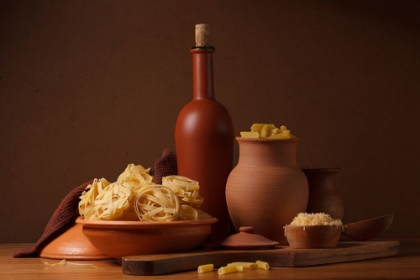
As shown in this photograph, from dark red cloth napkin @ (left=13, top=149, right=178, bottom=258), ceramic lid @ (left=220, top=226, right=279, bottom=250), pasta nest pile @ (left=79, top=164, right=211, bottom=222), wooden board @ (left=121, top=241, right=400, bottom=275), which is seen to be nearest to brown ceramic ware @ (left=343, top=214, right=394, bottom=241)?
wooden board @ (left=121, top=241, right=400, bottom=275)

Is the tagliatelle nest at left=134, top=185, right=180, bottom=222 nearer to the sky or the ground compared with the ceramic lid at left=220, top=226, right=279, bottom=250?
nearer to the sky

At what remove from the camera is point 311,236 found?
1.30 meters

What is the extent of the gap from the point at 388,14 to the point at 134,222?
40.4 inches

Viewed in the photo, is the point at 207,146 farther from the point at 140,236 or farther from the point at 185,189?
the point at 140,236

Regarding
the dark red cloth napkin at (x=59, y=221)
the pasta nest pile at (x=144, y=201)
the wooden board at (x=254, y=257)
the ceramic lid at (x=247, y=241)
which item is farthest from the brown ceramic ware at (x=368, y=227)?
the dark red cloth napkin at (x=59, y=221)

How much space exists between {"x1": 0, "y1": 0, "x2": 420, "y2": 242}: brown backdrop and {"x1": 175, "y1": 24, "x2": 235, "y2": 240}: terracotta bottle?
386mm

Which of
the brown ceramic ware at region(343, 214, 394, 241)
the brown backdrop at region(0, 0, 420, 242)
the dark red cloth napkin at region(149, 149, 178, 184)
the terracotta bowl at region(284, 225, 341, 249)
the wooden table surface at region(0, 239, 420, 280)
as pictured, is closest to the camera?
the wooden table surface at region(0, 239, 420, 280)

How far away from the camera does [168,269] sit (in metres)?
1.20

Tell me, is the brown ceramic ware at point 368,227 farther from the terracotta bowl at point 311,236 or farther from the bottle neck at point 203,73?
the bottle neck at point 203,73

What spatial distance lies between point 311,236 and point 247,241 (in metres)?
0.12

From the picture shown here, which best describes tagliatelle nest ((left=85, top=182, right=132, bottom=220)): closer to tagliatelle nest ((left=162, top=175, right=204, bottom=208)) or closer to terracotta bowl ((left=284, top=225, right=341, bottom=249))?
tagliatelle nest ((left=162, top=175, right=204, bottom=208))

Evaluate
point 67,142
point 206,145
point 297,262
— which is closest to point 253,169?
point 206,145

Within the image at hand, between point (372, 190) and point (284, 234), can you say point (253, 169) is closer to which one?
point (284, 234)

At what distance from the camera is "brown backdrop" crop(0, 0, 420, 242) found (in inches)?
74.9
